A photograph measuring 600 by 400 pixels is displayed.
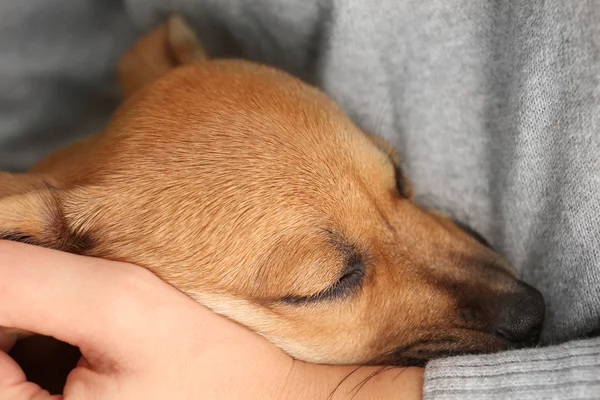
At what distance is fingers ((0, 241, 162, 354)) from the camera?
125cm

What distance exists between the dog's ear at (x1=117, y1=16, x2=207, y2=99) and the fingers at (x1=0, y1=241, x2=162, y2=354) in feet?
2.82

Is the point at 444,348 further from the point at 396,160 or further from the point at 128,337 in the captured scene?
the point at 128,337

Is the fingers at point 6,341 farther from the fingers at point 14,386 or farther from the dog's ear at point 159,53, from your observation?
the dog's ear at point 159,53

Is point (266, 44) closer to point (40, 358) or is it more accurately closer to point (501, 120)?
point (501, 120)

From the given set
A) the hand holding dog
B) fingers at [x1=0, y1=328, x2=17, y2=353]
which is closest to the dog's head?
the hand holding dog

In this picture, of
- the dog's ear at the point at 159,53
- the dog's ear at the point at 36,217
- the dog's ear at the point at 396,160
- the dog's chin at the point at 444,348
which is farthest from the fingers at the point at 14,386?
the dog's ear at the point at 396,160

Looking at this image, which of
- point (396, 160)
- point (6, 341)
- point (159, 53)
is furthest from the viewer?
point (159, 53)

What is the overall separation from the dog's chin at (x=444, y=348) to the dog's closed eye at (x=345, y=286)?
0.21m

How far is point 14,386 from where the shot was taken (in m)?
1.29

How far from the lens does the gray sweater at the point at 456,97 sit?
1348mm

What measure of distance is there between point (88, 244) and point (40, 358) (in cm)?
33

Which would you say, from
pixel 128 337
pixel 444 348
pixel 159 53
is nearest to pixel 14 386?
pixel 128 337

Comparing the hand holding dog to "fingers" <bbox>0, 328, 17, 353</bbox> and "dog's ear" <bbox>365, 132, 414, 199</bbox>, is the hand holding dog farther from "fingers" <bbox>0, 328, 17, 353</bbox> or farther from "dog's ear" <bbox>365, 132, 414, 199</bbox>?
"dog's ear" <bbox>365, 132, 414, 199</bbox>

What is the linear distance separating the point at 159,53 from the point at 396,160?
0.88 meters
